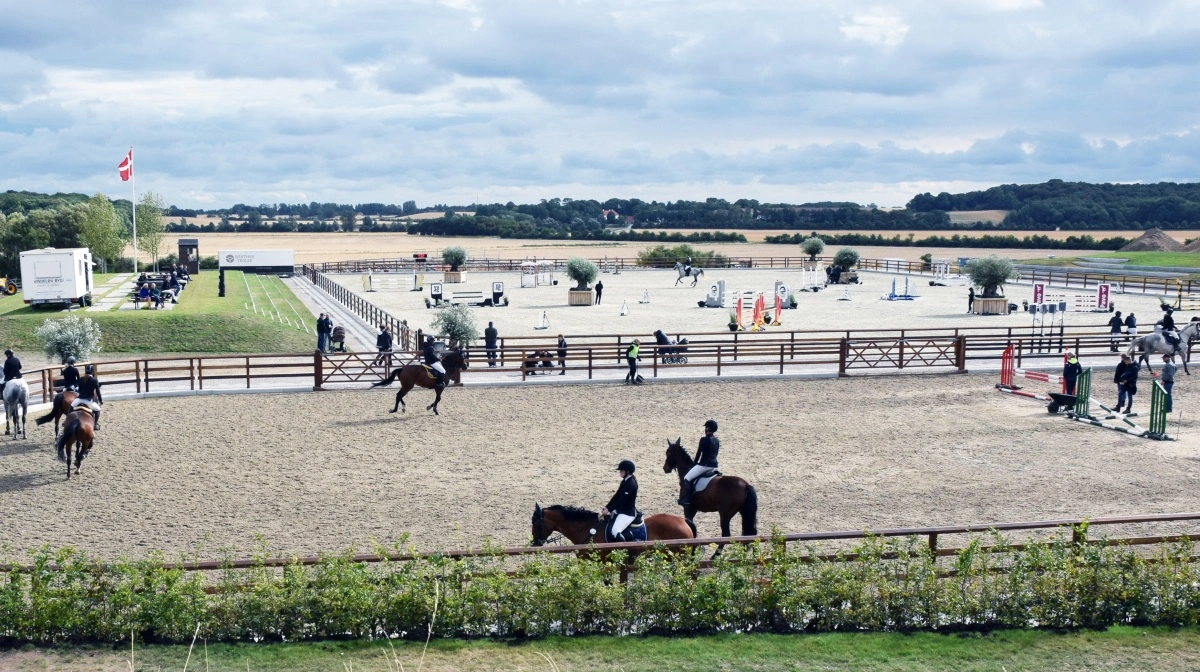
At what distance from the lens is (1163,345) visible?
26016mm

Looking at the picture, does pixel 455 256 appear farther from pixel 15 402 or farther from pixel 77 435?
pixel 77 435

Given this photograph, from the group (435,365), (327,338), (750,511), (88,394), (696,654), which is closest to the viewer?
(696,654)

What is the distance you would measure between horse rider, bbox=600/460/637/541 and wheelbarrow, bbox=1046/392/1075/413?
13912mm

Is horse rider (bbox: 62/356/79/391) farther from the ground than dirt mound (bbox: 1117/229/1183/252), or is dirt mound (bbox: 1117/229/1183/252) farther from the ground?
dirt mound (bbox: 1117/229/1183/252)

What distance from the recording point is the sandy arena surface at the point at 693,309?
4022cm

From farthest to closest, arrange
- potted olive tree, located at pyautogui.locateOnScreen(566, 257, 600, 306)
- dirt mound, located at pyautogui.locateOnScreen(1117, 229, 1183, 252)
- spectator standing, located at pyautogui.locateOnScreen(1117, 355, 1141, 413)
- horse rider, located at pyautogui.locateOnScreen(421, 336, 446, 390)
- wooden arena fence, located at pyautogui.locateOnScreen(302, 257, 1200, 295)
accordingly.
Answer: dirt mound, located at pyautogui.locateOnScreen(1117, 229, 1183, 252) → wooden arena fence, located at pyautogui.locateOnScreen(302, 257, 1200, 295) → potted olive tree, located at pyautogui.locateOnScreen(566, 257, 600, 306) → horse rider, located at pyautogui.locateOnScreen(421, 336, 446, 390) → spectator standing, located at pyautogui.locateOnScreen(1117, 355, 1141, 413)

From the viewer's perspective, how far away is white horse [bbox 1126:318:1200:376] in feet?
84.9

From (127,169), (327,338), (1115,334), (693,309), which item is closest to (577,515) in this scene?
(327,338)

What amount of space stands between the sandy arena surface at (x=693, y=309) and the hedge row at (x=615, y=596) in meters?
25.8

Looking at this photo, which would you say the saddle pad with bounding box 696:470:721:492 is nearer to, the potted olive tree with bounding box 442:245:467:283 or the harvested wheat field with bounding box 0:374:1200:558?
the harvested wheat field with bounding box 0:374:1200:558

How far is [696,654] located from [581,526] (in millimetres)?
2035

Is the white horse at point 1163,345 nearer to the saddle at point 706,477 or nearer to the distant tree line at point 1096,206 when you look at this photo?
the saddle at point 706,477

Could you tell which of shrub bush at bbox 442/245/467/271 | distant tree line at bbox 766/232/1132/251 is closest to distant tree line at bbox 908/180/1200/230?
distant tree line at bbox 766/232/1132/251

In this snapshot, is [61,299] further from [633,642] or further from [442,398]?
[633,642]
